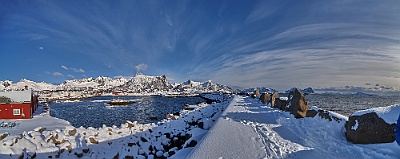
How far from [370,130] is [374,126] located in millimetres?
171

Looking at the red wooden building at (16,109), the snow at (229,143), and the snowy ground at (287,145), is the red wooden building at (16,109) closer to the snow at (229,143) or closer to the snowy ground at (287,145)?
the snow at (229,143)

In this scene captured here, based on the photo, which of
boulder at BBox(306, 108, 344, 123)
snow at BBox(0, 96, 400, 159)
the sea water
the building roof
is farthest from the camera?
the sea water

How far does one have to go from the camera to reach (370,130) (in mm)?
6926

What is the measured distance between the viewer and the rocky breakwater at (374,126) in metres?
6.61

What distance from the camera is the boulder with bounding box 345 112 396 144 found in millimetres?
6609

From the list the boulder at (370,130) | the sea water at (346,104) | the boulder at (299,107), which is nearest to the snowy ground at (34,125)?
the boulder at (299,107)

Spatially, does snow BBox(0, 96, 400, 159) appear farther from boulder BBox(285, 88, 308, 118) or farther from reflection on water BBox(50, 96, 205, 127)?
reflection on water BBox(50, 96, 205, 127)

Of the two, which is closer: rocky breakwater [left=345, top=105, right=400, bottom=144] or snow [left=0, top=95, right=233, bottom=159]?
rocky breakwater [left=345, top=105, right=400, bottom=144]

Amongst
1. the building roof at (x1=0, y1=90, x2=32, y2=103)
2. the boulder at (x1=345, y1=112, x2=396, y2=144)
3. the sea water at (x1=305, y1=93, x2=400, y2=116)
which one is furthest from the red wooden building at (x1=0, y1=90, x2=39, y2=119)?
the sea water at (x1=305, y1=93, x2=400, y2=116)

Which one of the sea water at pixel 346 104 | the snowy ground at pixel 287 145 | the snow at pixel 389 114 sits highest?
the snow at pixel 389 114

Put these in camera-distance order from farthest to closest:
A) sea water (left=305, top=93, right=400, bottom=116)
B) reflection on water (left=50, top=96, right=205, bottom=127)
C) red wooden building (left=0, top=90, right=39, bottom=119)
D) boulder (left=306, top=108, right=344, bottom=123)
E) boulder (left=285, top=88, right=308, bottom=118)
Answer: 1. sea water (left=305, top=93, right=400, bottom=116)
2. reflection on water (left=50, top=96, right=205, bottom=127)
3. red wooden building (left=0, top=90, right=39, bottom=119)
4. boulder (left=285, top=88, right=308, bottom=118)
5. boulder (left=306, top=108, right=344, bottom=123)

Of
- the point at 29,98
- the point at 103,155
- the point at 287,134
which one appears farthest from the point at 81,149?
the point at 29,98

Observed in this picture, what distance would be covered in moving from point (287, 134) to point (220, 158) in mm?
4060

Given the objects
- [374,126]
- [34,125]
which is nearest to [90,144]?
[374,126]
